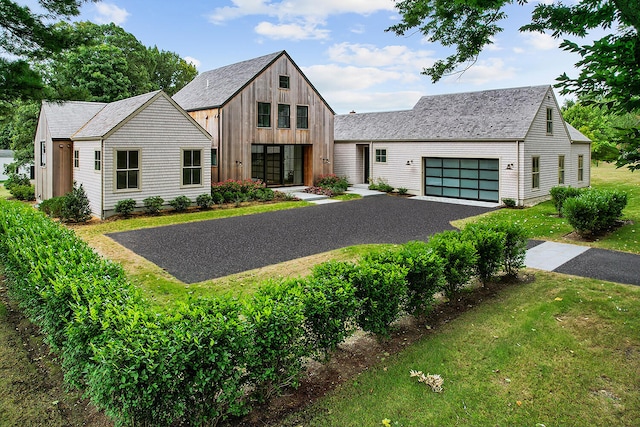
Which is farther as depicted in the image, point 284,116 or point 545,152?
point 284,116

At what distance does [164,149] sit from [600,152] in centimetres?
1611

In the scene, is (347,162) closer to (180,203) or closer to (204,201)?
(204,201)

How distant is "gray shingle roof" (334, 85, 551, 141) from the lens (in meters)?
20.8

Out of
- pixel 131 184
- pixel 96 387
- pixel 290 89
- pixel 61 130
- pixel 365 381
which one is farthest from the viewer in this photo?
pixel 290 89

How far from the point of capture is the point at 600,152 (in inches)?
168

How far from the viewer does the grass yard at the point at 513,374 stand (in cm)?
422

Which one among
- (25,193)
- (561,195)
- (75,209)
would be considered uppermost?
(25,193)

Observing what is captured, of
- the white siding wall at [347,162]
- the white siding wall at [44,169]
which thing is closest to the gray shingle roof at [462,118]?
the white siding wall at [347,162]

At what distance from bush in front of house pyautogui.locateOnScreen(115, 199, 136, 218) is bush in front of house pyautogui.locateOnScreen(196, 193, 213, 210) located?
284 centimetres

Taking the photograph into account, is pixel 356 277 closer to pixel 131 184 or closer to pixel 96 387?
pixel 96 387

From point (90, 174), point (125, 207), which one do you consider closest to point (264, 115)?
point (90, 174)

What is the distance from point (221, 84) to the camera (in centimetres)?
2495

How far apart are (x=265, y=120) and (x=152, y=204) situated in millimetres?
9247

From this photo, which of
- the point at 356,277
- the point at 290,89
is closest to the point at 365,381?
the point at 356,277
